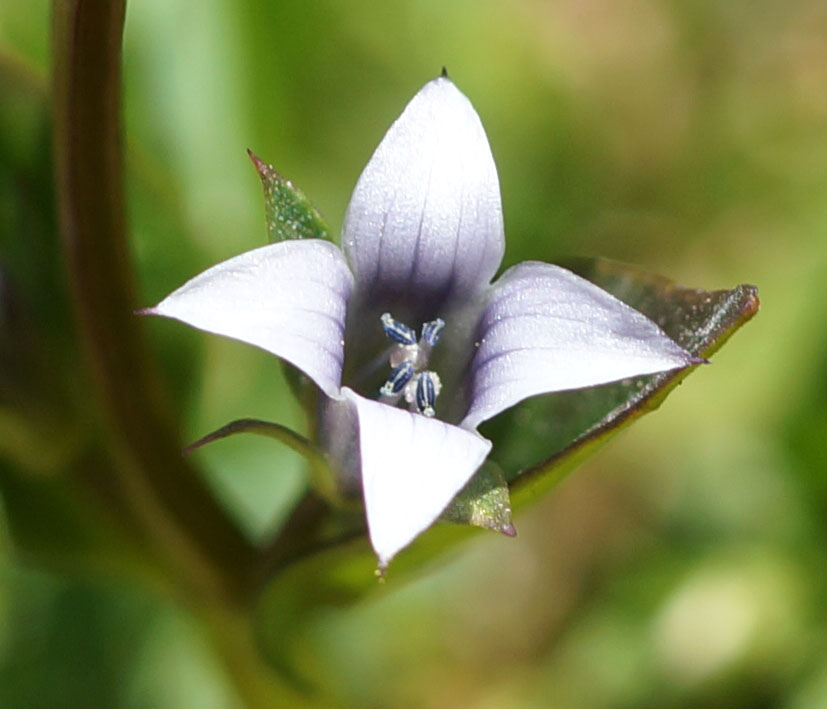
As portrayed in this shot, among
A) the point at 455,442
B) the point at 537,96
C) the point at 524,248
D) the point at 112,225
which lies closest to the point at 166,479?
the point at 112,225

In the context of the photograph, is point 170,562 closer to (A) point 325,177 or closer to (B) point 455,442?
(B) point 455,442

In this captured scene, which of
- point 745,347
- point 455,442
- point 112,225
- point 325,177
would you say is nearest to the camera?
point 455,442

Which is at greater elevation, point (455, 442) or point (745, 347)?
point (455, 442)

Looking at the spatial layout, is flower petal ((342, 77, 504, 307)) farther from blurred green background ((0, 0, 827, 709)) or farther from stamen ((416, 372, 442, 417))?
blurred green background ((0, 0, 827, 709))

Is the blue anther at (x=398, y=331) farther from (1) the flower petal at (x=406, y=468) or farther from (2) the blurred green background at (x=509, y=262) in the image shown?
(2) the blurred green background at (x=509, y=262)

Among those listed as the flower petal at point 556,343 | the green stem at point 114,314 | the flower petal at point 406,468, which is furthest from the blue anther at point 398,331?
the green stem at point 114,314

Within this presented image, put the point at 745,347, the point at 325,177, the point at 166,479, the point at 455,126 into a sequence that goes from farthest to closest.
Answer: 1. the point at 325,177
2. the point at 745,347
3. the point at 166,479
4. the point at 455,126

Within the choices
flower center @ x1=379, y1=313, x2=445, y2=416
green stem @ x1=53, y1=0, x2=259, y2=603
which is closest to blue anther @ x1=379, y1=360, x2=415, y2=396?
flower center @ x1=379, y1=313, x2=445, y2=416
